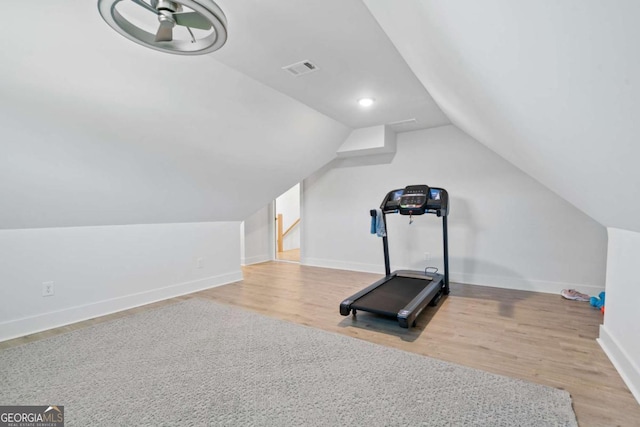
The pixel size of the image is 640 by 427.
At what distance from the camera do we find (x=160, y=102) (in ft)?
7.90

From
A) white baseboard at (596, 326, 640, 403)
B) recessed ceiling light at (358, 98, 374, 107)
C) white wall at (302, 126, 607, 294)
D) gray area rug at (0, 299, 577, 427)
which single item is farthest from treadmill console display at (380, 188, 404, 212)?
white baseboard at (596, 326, 640, 403)

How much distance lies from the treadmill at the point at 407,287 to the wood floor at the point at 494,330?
0.49ft

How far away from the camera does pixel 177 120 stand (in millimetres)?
2627

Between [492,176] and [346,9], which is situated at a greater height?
[346,9]

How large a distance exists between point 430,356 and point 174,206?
3158 millimetres

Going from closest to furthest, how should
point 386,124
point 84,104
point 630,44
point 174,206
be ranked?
point 630,44 → point 84,104 → point 174,206 → point 386,124

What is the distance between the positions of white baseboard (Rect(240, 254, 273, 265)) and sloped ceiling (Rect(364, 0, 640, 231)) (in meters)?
4.94

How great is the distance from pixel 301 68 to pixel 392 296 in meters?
2.48

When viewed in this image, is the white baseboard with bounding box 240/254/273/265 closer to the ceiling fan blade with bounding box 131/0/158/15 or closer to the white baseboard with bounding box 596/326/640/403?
the ceiling fan blade with bounding box 131/0/158/15

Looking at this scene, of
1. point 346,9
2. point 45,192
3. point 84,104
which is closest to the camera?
point 346,9

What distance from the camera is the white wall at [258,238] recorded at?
597 centimetres

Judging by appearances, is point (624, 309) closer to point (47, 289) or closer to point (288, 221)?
point (47, 289)

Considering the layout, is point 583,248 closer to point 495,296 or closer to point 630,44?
point 495,296

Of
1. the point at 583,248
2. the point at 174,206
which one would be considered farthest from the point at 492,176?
the point at 174,206
